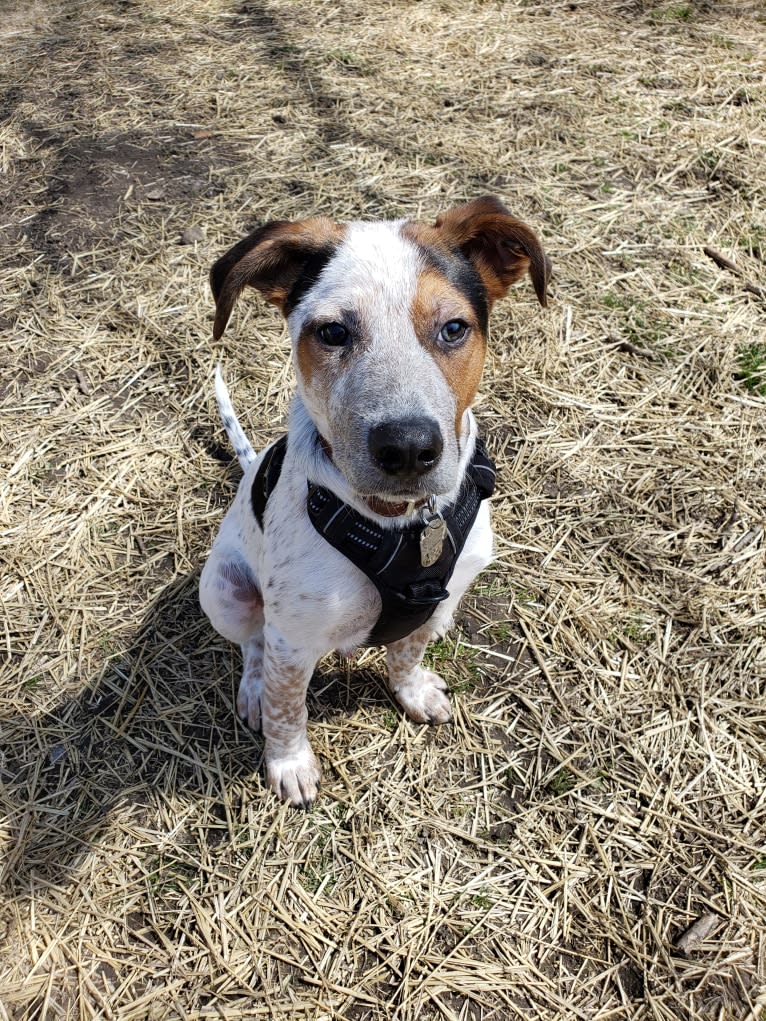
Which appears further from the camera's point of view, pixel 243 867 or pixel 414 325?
pixel 243 867

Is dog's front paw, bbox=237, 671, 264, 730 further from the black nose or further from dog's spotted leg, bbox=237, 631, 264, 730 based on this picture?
the black nose

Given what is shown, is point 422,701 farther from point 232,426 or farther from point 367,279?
point 367,279

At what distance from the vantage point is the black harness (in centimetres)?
254

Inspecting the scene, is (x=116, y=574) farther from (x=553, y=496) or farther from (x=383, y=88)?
(x=383, y=88)

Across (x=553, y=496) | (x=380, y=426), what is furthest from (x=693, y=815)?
(x=380, y=426)

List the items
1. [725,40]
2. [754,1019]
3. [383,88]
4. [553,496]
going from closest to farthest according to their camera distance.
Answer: [754,1019]
[553,496]
[383,88]
[725,40]

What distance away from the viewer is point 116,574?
4.10 m

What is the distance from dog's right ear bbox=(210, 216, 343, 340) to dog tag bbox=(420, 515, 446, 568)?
986 millimetres

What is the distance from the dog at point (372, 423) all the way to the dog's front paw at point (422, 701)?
664 mm

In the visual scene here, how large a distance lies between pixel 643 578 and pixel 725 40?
6837mm

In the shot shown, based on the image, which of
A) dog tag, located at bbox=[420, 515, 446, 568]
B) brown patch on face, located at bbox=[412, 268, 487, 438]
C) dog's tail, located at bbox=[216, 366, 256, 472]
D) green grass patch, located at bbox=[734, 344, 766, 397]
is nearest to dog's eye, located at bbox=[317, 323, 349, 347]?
brown patch on face, located at bbox=[412, 268, 487, 438]

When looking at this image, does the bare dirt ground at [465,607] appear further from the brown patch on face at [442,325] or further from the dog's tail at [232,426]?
the brown patch on face at [442,325]

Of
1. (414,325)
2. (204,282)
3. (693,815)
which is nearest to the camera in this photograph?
(414,325)

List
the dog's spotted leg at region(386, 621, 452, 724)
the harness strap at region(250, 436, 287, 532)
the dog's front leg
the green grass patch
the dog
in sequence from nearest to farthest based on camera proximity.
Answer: the dog
the dog's front leg
the harness strap at region(250, 436, 287, 532)
the dog's spotted leg at region(386, 621, 452, 724)
the green grass patch
